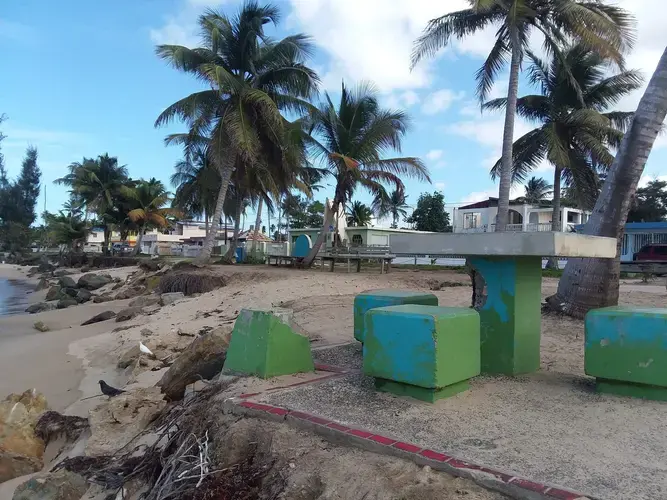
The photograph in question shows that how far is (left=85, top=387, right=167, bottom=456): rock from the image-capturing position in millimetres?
5188

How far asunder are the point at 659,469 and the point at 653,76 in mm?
→ 6266

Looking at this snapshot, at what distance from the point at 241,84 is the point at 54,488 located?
18164mm

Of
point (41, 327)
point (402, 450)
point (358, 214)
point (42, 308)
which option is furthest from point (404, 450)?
point (358, 214)

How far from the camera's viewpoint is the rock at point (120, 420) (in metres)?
5.19

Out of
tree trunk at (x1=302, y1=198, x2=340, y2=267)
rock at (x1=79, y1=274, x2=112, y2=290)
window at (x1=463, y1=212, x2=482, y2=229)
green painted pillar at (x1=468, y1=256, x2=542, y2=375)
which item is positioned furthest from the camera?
window at (x1=463, y1=212, x2=482, y2=229)

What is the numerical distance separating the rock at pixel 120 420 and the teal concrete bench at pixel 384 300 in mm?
2429

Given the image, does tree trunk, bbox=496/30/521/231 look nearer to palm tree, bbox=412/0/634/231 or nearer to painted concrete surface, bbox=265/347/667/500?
palm tree, bbox=412/0/634/231

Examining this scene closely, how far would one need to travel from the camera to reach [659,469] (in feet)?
9.99

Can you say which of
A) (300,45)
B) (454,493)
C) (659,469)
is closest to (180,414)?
(454,493)

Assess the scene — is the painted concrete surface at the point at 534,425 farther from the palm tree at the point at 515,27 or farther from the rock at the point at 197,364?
the palm tree at the point at 515,27

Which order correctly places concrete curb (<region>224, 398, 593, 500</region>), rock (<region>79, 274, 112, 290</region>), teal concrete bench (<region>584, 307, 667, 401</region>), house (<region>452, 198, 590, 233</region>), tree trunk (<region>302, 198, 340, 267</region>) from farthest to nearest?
house (<region>452, 198, 590, 233</region>)
rock (<region>79, 274, 112, 290</region>)
tree trunk (<region>302, 198, 340, 267</region>)
teal concrete bench (<region>584, 307, 667, 401</region>)
concrete curb (<region>224, 398, 593, 500</region>)

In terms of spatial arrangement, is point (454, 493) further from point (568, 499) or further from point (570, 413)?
point (570, 413)

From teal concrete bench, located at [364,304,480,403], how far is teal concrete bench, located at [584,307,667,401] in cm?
103

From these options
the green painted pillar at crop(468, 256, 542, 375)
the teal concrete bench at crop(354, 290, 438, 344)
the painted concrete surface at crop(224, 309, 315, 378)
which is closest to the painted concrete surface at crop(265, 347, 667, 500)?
the green painted pillar at crop(468, 256, 542, 375)
